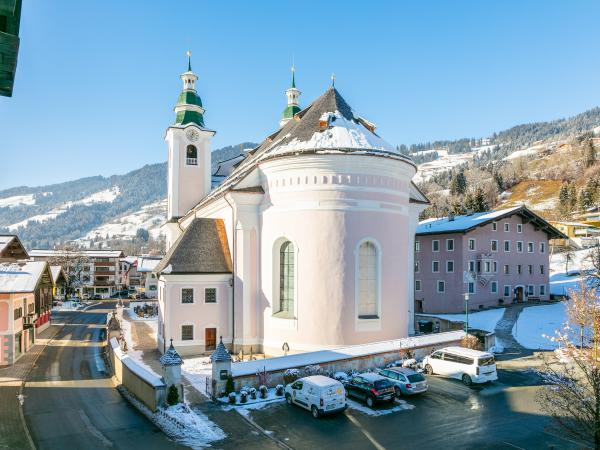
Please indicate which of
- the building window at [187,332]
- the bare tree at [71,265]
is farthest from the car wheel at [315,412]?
the bare tree at [71,265]

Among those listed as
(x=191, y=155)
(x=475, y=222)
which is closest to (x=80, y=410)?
(x=191, y=155)

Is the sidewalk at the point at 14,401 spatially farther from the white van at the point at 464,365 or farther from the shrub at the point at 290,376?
the white van at the point at 464,365

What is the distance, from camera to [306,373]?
2141 cm

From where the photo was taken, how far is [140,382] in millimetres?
20531

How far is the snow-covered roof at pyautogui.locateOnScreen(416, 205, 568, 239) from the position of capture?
46178mm

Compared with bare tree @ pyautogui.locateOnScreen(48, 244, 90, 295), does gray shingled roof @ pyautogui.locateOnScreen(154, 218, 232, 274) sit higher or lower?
higher

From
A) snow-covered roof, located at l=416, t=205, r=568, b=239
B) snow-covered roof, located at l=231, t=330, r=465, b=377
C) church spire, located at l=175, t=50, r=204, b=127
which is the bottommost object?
snow-covered roof, located at l=231, t=330, r=465, b=377

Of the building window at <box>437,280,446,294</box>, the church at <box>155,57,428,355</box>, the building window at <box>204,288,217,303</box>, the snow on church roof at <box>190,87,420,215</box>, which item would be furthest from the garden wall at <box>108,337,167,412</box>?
the building window at <box>437,280,446,294</box>

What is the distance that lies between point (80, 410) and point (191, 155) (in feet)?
88.4

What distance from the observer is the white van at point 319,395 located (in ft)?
58.0

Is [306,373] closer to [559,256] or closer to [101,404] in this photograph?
[101,404]

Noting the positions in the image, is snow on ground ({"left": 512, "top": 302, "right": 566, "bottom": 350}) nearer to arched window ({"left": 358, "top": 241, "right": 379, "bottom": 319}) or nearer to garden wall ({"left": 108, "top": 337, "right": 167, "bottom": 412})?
arched window ({"left": 358, "top": 241, "right": 379, "bottom": 319})

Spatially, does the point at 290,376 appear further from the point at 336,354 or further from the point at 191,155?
the point at 191,155

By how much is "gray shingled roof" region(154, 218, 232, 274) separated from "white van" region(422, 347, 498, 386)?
1352 centimetres
